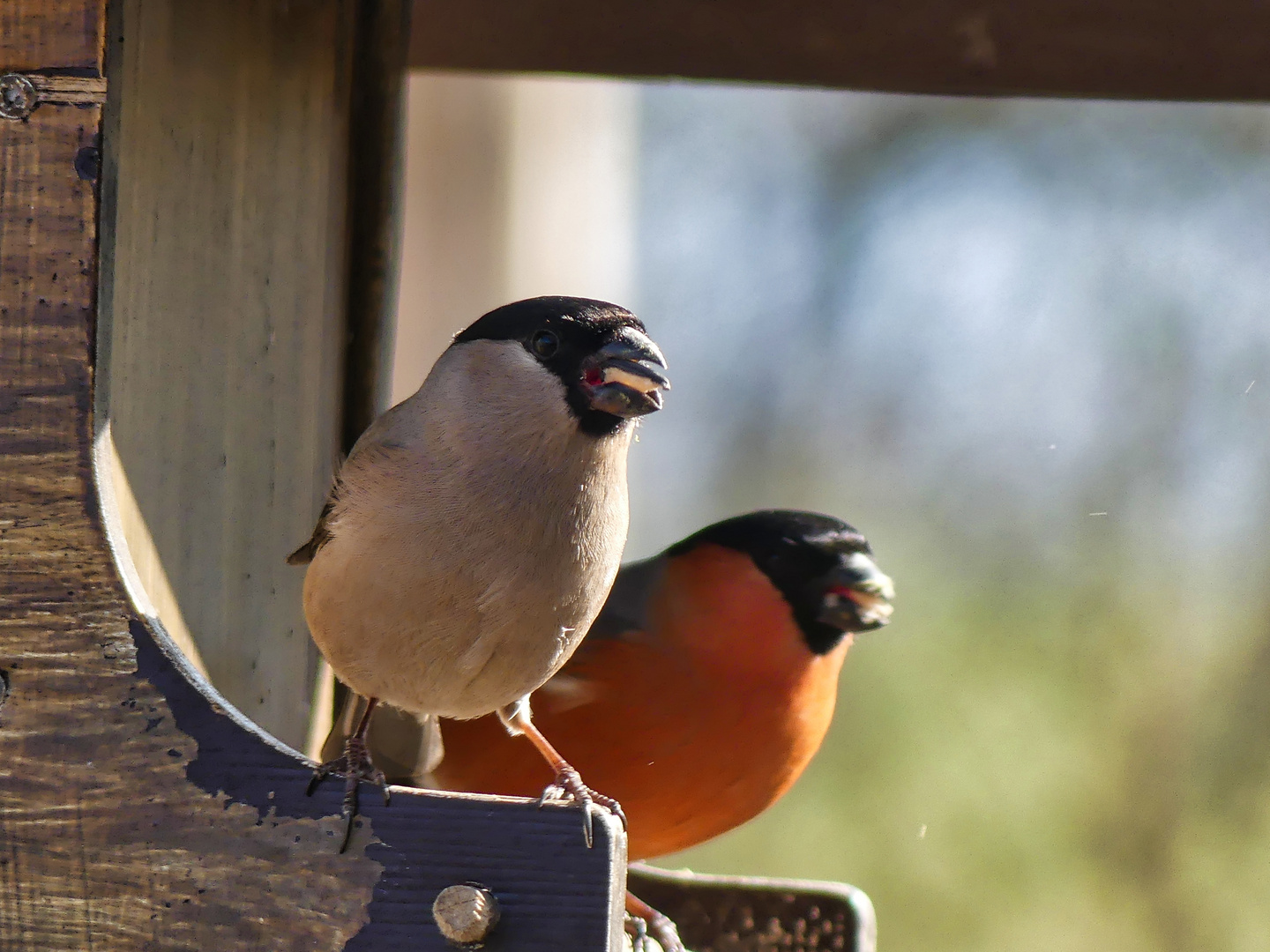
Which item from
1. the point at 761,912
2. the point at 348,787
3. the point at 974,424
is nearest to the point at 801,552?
the point at 761,912

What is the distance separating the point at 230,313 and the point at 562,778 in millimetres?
767

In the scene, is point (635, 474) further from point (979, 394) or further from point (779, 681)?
point (779, 681)

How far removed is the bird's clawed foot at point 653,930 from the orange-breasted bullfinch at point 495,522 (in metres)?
0.63

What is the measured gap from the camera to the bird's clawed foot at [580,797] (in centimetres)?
114

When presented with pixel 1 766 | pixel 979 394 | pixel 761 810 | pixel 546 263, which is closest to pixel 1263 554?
pixel 979 394

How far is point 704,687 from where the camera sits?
2096mm

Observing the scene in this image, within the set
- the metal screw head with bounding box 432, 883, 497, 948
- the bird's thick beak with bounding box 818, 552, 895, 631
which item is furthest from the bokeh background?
the metal screw head with bounding box 432, 883, 497, 948

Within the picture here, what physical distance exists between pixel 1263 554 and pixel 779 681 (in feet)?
10.9

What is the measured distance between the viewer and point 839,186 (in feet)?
18.7

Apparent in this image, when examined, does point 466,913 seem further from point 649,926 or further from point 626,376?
point 649,926

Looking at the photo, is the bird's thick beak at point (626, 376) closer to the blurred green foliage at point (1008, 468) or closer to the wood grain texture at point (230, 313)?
the wood grain texture at point (230, 313)

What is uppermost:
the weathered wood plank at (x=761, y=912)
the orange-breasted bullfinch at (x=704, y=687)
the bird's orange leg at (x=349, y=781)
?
the bird's orange leg at (x=349, y=781)

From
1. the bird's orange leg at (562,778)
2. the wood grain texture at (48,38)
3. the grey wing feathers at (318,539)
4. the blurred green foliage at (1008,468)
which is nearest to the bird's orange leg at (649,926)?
the bird's orange leg at (562,778)

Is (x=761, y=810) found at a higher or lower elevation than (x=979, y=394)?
lower
